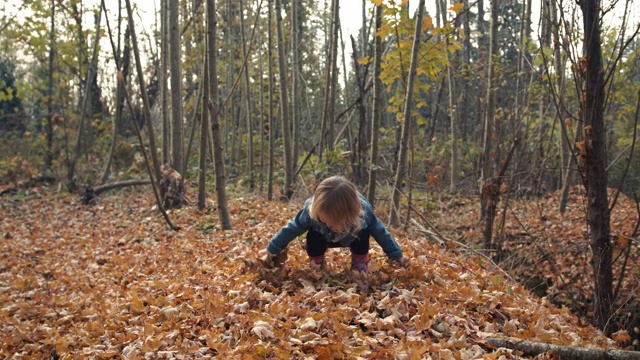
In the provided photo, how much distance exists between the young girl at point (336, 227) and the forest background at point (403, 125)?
69.8 inches

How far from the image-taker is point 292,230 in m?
3.98

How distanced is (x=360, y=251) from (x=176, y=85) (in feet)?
19.8

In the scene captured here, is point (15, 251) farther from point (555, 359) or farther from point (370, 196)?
point (555, 359)

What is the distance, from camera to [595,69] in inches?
170

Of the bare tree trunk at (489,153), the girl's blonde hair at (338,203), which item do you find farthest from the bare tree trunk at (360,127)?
the girl's blonde hair at (338,203)

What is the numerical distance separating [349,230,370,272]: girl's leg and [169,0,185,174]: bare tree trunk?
19.5 ft

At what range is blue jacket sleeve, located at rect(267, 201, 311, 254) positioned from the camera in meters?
3.93

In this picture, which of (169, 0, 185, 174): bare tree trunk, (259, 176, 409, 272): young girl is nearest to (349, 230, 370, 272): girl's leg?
(259, 176, 409, 272): young girl

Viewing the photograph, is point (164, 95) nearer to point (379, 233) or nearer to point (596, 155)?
point (379, 233)

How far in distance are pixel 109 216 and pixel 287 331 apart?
7.89 m

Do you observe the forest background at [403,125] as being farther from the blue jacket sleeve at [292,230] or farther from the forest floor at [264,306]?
the blue jacket sleeve at [292,230]

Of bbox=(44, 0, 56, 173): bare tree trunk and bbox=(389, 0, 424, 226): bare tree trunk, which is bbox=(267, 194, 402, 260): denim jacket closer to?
bbox=(389, 0, 424, 226): bare tree trunk

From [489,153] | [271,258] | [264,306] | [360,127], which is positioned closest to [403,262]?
[271,258]

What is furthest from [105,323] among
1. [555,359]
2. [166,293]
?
[555,359]
